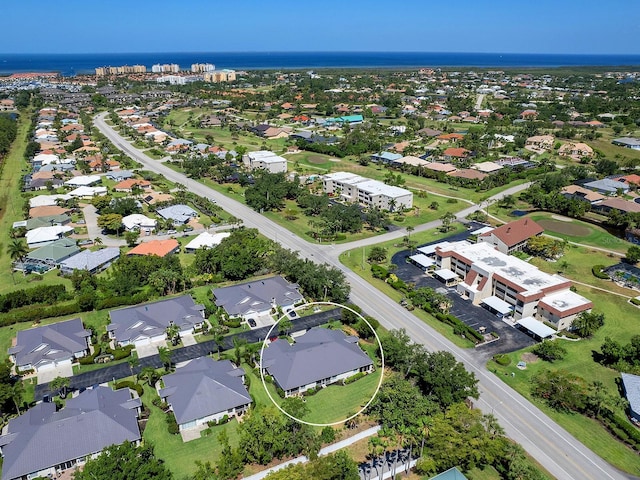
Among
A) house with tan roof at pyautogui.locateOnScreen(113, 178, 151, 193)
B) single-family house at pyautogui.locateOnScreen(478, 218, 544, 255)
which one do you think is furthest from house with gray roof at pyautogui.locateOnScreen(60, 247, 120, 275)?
single-family house at pyautogui.locateOnScreen(478, 218, 544, 255)

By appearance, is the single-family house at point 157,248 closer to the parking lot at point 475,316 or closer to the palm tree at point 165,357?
the palm tree at point 165,357

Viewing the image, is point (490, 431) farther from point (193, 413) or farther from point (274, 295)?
point (274, 295)

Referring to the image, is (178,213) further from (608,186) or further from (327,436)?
(608,186)

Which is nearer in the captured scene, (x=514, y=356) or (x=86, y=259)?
(x=514, y=356)

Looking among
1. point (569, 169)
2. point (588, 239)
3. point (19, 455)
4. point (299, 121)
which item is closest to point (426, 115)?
point (299, 121)

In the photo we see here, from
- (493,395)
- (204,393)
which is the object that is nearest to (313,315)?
(204,393)

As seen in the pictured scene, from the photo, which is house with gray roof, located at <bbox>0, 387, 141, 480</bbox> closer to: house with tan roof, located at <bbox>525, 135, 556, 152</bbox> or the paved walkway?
the paved walkway
